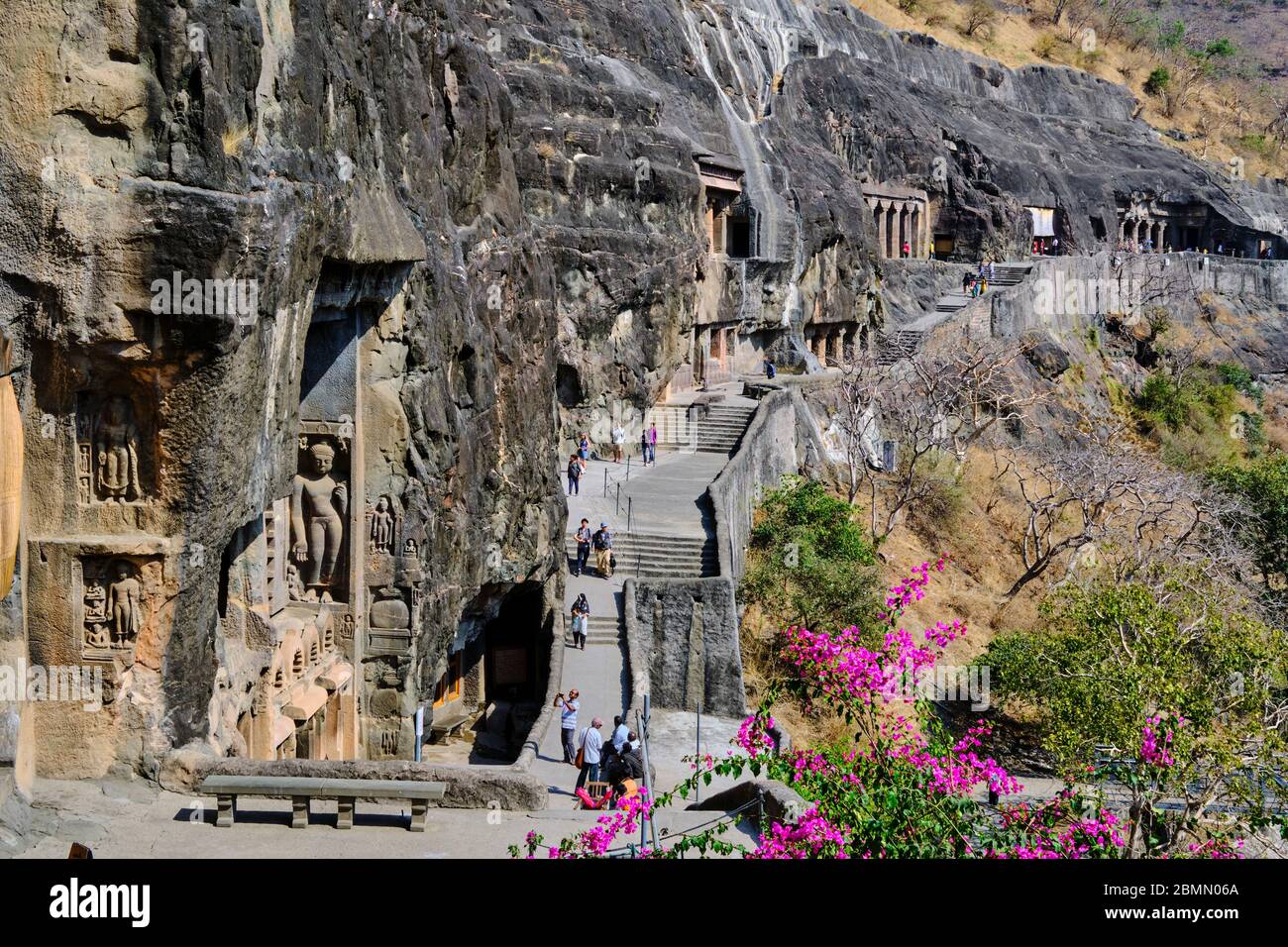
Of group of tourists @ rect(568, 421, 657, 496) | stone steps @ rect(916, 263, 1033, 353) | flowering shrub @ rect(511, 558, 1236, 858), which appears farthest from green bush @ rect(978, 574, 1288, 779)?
stone steps @ rect(916, 263, 1033, 353)

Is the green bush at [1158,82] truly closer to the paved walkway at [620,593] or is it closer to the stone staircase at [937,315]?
the stone staircase at [937,315]

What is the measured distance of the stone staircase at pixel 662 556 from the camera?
89.8ft

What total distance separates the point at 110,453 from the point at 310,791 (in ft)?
11.5

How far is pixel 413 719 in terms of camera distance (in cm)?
2103

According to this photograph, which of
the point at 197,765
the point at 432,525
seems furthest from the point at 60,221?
the point at 432,525

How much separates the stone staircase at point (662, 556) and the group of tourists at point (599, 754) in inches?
274

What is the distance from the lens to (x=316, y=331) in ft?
63.9

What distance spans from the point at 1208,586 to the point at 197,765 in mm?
22246

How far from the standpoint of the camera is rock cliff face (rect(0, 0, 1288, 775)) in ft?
42.4

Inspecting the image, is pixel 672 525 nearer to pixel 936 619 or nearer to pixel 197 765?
pixel 936 619

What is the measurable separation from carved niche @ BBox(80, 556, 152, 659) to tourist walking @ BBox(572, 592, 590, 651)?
10715 millimetres

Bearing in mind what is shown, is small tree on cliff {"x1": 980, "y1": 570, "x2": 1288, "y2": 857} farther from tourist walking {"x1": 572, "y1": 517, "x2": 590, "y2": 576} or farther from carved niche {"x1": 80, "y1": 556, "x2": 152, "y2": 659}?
carved niche {"x1": 80, "y1": 556, "x2": 152, "y2": 659}

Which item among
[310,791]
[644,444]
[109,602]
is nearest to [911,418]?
[644,444]

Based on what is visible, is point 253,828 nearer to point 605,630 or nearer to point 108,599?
point 108,599
